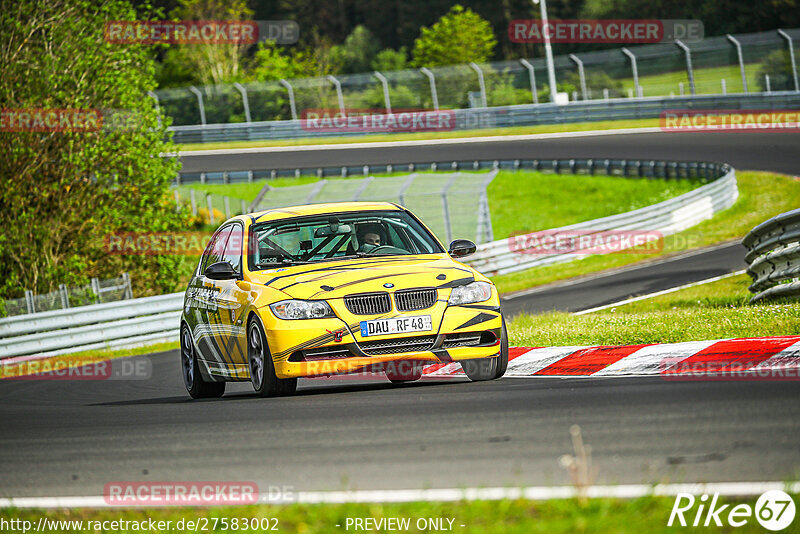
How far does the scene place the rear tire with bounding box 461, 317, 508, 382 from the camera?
935cm

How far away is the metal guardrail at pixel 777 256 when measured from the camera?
483 inches

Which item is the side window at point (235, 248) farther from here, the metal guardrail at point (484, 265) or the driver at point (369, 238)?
the metal guardrail at point (484, 265)

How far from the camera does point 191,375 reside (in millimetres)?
10883

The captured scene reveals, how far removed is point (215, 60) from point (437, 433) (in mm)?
76696

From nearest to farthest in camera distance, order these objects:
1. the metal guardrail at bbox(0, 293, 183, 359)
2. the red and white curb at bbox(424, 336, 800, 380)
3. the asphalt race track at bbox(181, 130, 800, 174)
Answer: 1. the red and white curb at bbox(424, 336, 800, 380)
2. the metal guardrail at bbox(0, 293, 183, 359)
3. the asphalt race track at bbox(181, 130, 800, 174)

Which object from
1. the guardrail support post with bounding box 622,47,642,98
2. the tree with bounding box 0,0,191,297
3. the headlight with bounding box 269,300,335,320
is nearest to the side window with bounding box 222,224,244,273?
the headlight with bounding box 269,300,335,320

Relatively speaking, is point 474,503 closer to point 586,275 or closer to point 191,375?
point 191,375

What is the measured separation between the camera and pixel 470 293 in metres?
9.12

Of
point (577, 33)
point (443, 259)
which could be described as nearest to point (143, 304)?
point (443, 259)

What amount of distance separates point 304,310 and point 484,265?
17286 mm

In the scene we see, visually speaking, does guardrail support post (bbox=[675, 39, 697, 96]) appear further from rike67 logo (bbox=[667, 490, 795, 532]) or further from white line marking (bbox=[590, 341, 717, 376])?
rike67 logo (bbox=[667, 490, 795, 532])

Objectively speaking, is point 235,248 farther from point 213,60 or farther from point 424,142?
point 213,60

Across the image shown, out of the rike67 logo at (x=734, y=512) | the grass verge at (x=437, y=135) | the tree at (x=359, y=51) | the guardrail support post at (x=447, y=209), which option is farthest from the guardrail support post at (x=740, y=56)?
the tree at (x=359, y=51)

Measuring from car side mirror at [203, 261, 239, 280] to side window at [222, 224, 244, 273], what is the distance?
11 cm
